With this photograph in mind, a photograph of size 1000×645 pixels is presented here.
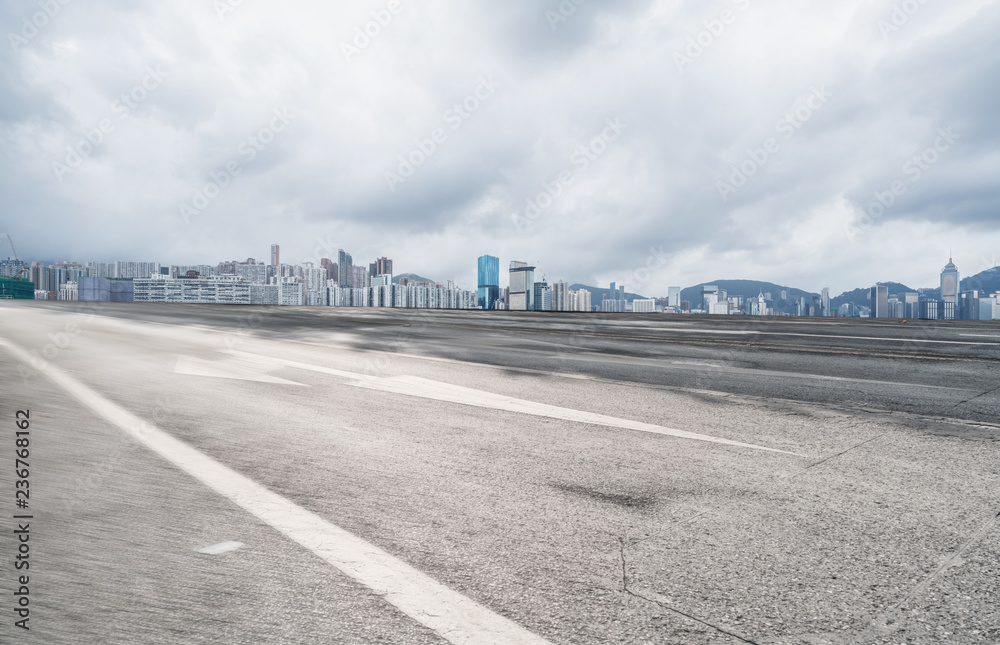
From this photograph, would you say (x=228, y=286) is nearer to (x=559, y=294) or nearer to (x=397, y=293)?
(x=397, y=293)

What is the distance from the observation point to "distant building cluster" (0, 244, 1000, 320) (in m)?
41.2

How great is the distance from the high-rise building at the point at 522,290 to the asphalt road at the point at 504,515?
132 feet

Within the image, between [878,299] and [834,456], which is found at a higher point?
[878,299]

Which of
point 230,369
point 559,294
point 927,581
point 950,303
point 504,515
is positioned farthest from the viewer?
point 559,294

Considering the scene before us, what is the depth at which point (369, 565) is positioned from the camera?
72.0 inches

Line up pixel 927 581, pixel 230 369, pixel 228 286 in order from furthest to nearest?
pixel 228 286 < pixel 230 369 < pixel 927 581

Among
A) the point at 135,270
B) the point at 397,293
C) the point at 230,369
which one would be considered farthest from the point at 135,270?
the point at 230,369

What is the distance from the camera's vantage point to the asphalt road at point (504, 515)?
1.55m

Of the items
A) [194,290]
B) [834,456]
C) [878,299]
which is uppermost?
[194,290]

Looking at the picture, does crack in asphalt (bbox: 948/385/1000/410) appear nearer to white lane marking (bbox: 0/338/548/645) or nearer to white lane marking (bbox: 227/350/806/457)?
white lane marking (bbox: 227/350/806/457)

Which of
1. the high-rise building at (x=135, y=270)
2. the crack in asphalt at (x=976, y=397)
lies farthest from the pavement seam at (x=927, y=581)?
the high-rise building at (x=135, y=270)

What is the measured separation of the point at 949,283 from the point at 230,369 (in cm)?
5366

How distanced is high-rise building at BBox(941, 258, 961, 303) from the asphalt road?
46.2 meters

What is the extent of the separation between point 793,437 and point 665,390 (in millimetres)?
2023
